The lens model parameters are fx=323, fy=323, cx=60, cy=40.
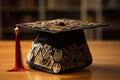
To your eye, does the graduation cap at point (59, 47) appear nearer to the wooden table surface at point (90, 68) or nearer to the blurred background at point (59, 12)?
the wooden table surface at point (90, 68)

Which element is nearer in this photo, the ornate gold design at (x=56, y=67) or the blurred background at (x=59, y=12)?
the ornate gold design at (x=56, y=67)

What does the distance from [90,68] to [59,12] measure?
313cm

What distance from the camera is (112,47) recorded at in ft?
5.29

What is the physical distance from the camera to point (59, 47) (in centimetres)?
113

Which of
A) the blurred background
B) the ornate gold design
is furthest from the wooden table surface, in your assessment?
the blurred background

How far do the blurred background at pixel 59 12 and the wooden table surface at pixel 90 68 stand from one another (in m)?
2.58

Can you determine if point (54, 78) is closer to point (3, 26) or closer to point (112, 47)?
point (112, 47)

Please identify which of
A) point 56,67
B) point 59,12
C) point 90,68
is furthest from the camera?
point 59,12

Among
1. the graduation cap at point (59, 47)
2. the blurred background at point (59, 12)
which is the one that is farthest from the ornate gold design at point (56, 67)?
the blurred background at point (59, 12)

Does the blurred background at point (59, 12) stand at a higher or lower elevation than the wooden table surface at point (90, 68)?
higher

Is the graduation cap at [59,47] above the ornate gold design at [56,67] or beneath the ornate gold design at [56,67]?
above

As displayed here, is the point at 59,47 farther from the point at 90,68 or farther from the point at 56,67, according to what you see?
the point at 90,68

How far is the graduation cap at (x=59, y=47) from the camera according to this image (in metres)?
1.12

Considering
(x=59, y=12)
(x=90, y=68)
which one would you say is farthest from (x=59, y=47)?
(x=59, y=12)
